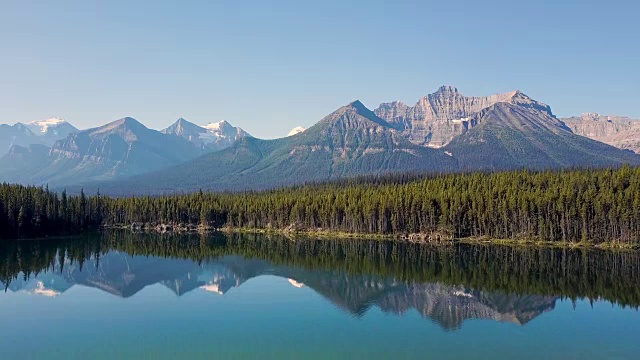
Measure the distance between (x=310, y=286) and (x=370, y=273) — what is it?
14.1 m

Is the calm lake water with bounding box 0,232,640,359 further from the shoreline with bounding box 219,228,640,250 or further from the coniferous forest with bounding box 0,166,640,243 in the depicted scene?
the coniferous forest with bounding box 0,166,640,243

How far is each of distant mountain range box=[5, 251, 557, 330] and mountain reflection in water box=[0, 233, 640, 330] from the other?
16 centimetres

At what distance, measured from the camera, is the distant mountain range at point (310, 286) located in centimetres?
7338

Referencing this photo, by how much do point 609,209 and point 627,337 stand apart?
89.7 meters

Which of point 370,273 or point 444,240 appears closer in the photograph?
point 370,273

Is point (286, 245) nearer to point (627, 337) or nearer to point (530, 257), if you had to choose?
Result: point (530, 257)

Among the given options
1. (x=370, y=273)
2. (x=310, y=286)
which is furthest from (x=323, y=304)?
(x=370, y=273)

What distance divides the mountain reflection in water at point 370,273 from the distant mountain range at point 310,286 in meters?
0.16

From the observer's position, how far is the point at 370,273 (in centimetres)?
10131

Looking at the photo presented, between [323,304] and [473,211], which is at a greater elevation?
[473,211]

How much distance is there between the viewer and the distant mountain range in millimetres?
73375

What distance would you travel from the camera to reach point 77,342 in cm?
5675

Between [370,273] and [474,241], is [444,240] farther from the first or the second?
[370,273]

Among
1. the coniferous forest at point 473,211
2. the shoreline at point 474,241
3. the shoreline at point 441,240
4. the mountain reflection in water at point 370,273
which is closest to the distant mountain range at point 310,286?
the mountain reflection in water at point 370,273
